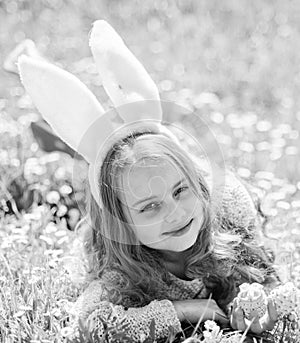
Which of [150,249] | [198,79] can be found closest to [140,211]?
[150,249]

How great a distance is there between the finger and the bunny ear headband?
1.39ft

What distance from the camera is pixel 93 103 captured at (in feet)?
6.43

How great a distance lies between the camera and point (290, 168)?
2.99 metres

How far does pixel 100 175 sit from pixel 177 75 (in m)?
1.82

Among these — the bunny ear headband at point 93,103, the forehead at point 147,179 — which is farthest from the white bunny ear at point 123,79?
the forehead at point 147,179

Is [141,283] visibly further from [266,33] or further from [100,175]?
[266,33]

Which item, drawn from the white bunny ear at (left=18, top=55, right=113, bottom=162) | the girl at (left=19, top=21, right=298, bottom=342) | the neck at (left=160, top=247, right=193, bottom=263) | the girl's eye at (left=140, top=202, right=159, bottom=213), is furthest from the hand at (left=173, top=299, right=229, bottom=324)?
the white bunny ear at (left=18, top=55, right=113, bottom=162)

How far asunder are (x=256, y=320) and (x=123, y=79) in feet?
2.04

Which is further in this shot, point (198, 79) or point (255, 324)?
point (198, 79)

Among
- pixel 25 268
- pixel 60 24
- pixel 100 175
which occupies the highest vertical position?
pixel 100 175

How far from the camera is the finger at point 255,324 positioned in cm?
191

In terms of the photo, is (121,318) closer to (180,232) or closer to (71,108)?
(180,232)

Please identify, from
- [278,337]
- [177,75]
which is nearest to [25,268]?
[278,337]

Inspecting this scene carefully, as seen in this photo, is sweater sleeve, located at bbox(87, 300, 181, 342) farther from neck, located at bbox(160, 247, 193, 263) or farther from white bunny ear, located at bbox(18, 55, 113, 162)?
white bunny ear, located at bbox(18, 55, 113, 162)
